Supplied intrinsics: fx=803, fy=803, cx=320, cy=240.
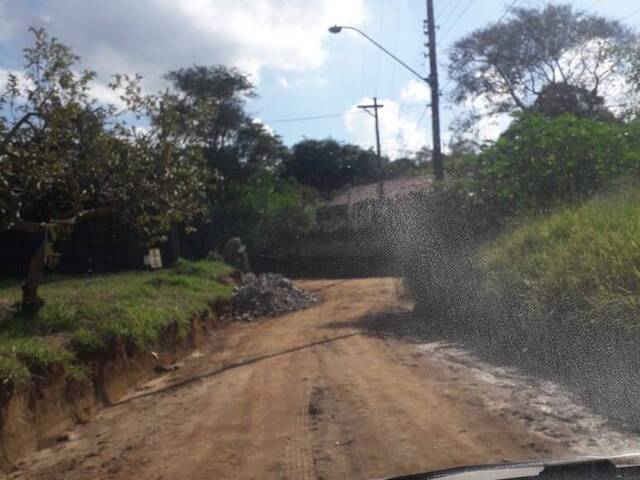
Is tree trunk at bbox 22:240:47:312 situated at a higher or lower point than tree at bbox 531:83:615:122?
lower

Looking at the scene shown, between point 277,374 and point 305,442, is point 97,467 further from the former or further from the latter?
point 277,374

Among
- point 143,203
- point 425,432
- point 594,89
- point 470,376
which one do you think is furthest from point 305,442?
point 594,89

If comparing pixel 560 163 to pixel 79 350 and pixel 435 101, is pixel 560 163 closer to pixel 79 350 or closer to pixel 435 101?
pixel 435 101

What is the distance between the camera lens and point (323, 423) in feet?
25.3

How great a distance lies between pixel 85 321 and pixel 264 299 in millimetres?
9666

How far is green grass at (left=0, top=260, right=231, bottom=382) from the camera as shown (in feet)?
30.2

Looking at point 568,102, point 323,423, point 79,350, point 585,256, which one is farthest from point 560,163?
point 568,102

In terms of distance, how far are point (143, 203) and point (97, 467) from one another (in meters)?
7.03

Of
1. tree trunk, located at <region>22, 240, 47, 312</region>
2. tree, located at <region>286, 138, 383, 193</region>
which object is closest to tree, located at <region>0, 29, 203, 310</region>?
tree trunk, located at <region>22, 240, 47, 312</region>

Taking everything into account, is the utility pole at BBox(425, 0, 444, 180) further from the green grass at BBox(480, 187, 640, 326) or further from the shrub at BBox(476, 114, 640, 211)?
the green grass at BBox(480, 187, 640, 326)

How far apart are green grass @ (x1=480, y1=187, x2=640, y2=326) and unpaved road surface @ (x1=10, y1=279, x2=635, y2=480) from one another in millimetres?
1446

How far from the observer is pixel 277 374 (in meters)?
10.9

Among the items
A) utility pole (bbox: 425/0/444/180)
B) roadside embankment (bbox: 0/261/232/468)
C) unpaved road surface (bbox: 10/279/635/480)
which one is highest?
utility pole (bbox: 425/0/444/180)

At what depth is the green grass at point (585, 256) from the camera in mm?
9680
